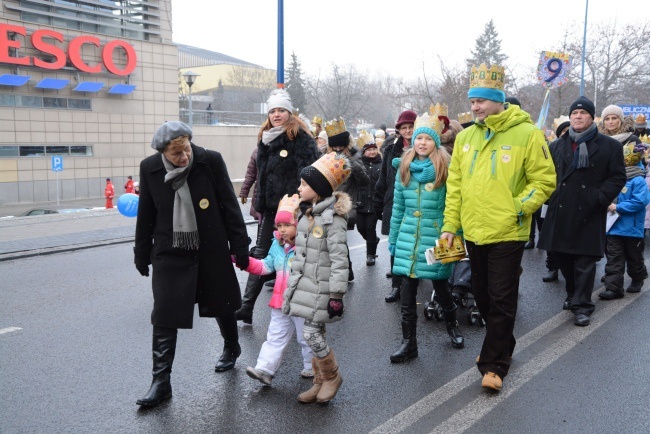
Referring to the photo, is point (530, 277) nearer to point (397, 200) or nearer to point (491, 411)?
point (397, 200)

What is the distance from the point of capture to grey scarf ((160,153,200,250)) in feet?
13.7

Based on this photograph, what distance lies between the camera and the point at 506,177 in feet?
14.1

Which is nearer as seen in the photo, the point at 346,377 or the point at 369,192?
the point at 346,377

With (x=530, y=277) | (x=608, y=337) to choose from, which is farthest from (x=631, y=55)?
(x=608, y=337)

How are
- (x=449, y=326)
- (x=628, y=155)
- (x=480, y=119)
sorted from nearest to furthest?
(x=480, y=119)
(x=449, y=326)
(x=628, y=155)

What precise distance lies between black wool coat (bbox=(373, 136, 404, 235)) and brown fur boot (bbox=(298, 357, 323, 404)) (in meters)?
2.97

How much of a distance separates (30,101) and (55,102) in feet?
4.02

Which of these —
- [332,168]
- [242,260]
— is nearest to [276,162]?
[242,260]

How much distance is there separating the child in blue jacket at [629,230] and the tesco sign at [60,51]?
2703 cm

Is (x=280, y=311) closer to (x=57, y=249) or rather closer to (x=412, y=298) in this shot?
(x=412, y=298)

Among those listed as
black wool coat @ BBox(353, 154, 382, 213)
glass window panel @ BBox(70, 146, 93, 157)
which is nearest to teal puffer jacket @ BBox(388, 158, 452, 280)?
black wool coat @ BBox(353, 154, 382, 213)

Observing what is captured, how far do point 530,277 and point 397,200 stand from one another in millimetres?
3435

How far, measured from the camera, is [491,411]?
4.07 m

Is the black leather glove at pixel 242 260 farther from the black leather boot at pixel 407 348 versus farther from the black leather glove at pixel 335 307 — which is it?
the black leather boot at pixel 407 348
